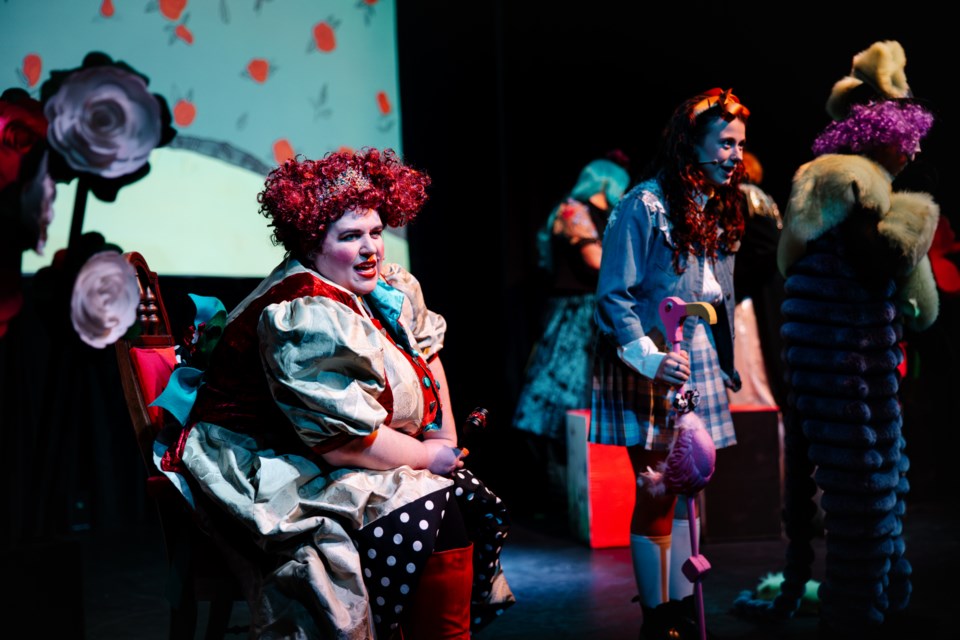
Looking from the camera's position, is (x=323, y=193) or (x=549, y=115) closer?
(x=323, y=193)

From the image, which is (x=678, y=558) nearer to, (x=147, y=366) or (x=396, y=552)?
(x=396, y=552)

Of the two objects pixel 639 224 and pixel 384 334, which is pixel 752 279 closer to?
pixel 639 224

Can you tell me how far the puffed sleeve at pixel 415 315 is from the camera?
252 cm

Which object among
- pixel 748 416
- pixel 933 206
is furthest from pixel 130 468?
pixel 933 206

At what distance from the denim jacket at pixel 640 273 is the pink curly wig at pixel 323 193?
69 cm

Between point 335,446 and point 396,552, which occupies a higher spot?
point 335,446

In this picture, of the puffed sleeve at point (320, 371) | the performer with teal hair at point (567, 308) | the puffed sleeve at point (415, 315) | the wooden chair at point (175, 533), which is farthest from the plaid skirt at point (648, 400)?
the performer with teal hair at point (567, 308)

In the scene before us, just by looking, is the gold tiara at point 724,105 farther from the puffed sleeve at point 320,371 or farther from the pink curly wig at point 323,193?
the puffed sleeve at point 320,371

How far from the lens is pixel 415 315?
2.54 meters

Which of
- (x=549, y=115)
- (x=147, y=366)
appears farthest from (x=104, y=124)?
(x=147, y=366)

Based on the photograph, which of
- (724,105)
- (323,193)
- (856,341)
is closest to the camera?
(323,193)

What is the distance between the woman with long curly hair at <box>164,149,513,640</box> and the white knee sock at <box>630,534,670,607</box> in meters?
0.60

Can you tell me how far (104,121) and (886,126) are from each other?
305cm

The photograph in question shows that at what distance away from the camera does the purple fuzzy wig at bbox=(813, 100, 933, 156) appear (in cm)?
281
